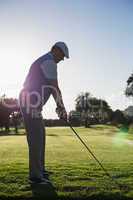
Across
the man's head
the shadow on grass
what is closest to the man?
the man's head

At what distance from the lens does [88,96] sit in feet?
580

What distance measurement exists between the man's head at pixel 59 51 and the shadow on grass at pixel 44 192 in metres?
2.45

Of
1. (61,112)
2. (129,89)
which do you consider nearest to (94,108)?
(129,89)

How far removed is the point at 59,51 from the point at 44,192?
2784 millimetres

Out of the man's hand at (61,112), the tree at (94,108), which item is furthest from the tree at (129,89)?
the man's hand at (61,112)

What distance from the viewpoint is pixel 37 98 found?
30.2 feet

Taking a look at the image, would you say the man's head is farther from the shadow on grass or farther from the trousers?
the shadow on grass

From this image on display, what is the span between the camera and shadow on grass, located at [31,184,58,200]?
7.98 metres

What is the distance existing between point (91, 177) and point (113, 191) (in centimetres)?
166

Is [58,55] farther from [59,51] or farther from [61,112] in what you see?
[61,112]

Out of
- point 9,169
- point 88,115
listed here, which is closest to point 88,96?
point 88,115

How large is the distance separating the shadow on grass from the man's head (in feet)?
8.03

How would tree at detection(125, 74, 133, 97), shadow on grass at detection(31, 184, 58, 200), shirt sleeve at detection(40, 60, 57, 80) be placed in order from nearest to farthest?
shadow on grass at detection(31, 184, 58, 200), shirt sleeve at detection(40, 60, 57, 80), tree at detection(125, 74, 133, 97)

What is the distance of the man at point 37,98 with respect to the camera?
919 centimetres
